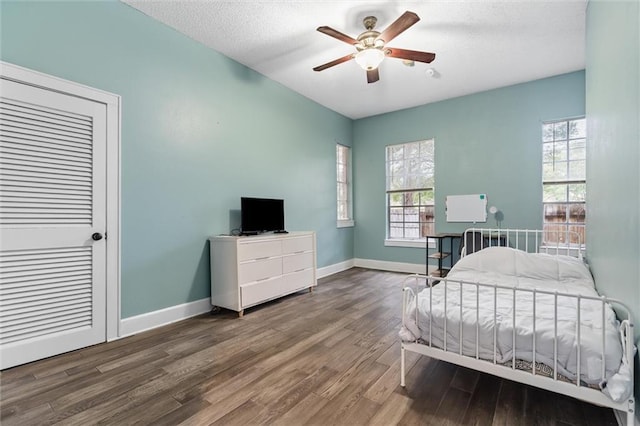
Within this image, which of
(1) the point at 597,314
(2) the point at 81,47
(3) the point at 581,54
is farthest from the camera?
(3) the point at 581,54

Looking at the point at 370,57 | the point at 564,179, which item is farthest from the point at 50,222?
the point at 564,179

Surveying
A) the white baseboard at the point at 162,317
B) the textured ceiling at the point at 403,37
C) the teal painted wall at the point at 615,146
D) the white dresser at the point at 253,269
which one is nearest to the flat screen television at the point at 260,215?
the white dresser at the point at 253,269

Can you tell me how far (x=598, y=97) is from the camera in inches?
87.8

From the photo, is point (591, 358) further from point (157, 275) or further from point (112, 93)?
point (112, 93)

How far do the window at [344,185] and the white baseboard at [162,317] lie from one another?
3.12 meters

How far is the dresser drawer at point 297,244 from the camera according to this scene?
A: 3729 mm

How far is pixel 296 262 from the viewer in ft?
12.7

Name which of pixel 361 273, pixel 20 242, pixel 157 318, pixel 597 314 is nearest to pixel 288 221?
pixel 361 273

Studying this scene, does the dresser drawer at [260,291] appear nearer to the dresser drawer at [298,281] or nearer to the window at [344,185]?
the dresser drawer at [298,281]

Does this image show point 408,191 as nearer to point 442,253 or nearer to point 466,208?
point 466,208

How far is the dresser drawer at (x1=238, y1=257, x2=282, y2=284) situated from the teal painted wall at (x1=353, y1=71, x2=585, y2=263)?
2.60 m

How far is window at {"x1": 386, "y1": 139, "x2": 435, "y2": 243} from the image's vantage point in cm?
514

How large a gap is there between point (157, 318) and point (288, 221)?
2.12 m

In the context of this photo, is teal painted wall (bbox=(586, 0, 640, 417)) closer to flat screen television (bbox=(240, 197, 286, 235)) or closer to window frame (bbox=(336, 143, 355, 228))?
flat screen television (bbox=(240, 197, 286, 235))
